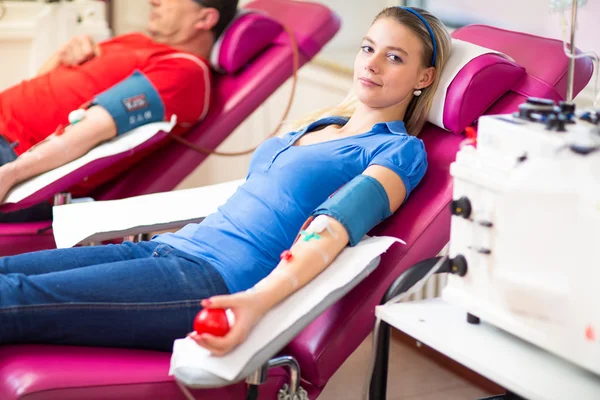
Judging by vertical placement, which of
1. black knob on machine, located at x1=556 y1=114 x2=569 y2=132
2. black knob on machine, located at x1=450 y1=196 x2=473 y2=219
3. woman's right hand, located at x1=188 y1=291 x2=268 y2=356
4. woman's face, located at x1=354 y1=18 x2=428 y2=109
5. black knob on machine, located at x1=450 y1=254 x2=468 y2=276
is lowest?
woman's right hand, located at x1=188 y1=291 x2=268 y2=356

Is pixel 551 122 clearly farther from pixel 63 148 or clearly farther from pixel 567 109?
pixel 63 148

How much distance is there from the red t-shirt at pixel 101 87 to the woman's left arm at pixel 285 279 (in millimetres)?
1090

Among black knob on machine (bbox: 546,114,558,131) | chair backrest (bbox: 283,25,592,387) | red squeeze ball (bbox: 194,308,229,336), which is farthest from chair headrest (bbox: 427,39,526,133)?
red squeeze ball (bbox: 194,308,229,336)

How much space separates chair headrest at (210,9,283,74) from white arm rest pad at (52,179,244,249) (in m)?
0.68

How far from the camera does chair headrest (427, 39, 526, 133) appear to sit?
1.87 meters

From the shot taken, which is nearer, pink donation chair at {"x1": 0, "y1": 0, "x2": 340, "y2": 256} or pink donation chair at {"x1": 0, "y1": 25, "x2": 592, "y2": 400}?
pink donation chair at {"x1": 0, "y1": 25, "x2": 592, "y2": 400}

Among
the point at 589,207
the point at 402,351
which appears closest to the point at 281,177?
the point at 589,207

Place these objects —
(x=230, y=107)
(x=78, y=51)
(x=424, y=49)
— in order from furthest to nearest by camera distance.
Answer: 1. (x=78, y=51)
2. (x=230, y=107)
3. (x=424, y=49)

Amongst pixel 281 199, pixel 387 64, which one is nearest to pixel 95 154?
pixel 281 199

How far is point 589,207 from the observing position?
1201 millimetres

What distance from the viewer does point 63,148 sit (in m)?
2.43

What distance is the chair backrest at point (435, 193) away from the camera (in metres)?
1.65

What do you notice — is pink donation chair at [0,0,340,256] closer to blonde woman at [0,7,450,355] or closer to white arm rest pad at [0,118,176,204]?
white arm rest pad at [0,118,176,204]

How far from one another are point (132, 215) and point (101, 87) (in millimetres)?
892
